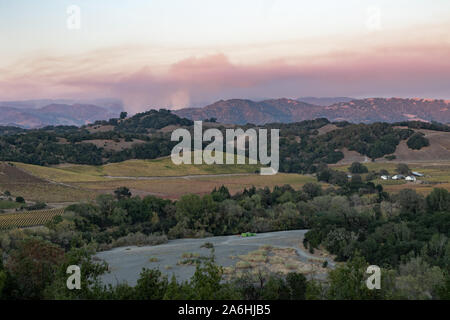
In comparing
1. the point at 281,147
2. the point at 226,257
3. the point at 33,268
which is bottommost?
the point at 281,147

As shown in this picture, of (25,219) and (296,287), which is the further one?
(25,219)

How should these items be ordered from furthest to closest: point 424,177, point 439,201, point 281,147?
point 281,147 < point 424,177 < point 439,201

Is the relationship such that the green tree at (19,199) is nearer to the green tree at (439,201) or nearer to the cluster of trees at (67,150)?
the cluster of trees at (67,150)

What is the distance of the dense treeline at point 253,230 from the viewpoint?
23.4m

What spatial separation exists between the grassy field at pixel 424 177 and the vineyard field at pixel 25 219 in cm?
6338

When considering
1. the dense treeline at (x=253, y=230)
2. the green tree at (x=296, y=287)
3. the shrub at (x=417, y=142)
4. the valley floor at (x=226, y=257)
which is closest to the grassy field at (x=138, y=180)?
the dense treeline at (x=253, y=230)

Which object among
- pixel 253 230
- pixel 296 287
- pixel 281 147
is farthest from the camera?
pixel 281 147

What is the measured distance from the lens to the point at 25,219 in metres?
65.1

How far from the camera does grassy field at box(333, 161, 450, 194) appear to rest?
92.4 m

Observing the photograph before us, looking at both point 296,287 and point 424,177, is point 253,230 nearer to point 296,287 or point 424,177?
point 296,287

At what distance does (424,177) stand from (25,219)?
9130 cm

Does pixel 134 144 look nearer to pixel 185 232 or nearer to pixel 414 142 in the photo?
pixel 414 142

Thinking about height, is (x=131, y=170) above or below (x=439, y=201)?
below

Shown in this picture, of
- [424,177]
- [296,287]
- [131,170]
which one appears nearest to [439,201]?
[296,287]
